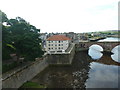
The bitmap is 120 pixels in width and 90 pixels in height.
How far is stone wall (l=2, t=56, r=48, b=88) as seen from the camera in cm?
2314

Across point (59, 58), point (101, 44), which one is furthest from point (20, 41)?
point (101, 44)

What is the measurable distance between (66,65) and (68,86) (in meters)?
17.4

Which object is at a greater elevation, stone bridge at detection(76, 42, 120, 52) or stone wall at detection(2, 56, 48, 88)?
stone bridge at detection(76, 42, 120, 52)

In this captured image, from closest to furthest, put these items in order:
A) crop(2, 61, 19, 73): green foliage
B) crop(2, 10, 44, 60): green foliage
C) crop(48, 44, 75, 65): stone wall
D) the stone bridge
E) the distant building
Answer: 1. crop(2, 61, 19, 73): green foliage
2. crop(2, 10, 44, 60): green foliage
3. crop(48, 44, 75, 65): stone wall
4. the distant building
5. the stone bridge

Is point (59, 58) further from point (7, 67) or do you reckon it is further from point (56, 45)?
point (7, 67)

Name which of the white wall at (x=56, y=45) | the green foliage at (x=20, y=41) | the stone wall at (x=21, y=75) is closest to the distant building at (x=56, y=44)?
the white wall at (x=56, y=45)

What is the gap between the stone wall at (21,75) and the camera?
2314cm

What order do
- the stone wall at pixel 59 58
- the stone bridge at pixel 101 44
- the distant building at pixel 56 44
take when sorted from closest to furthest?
1. the stone wall at pixel 59 58
2. the distant building at pixel 56 44
3. the stone bridge at pixel 101 44

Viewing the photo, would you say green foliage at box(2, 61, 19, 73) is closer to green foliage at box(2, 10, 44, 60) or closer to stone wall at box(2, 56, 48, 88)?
stone wall at box(2, 56, 48, 88)

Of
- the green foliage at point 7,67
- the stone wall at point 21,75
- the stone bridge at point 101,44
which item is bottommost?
the stone wall at point 21,75

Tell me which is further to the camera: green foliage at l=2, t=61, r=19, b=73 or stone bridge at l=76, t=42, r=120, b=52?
stone bridge at l=76, t=42, r=120, b=52

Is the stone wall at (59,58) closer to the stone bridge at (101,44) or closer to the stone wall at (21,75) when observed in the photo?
the stone wall at (21,75)

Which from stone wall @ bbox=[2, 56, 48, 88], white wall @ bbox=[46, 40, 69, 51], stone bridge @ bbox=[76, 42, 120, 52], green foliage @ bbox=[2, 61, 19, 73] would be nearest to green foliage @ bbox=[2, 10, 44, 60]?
green foliage @ bbox=[2, 61, 19, 73]

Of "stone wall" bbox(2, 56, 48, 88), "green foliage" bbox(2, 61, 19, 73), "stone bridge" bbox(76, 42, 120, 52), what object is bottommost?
"stone wall" bbox(2, 56, 48, 88)
